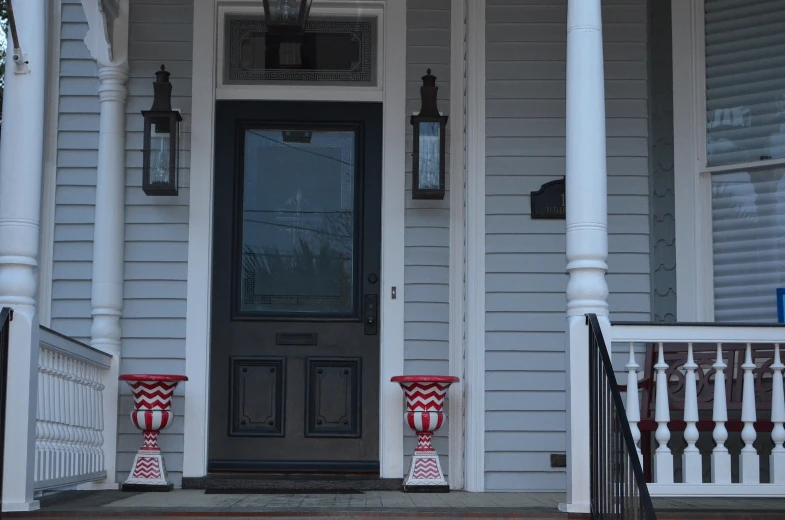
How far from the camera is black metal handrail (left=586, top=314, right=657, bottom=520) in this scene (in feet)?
13.0

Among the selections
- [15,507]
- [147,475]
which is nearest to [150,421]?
[147,475]

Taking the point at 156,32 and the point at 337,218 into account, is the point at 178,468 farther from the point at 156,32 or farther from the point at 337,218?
the point at 156,32

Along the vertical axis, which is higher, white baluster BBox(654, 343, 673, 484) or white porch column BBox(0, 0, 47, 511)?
white porch column BBox(0, 0, 47, 511)

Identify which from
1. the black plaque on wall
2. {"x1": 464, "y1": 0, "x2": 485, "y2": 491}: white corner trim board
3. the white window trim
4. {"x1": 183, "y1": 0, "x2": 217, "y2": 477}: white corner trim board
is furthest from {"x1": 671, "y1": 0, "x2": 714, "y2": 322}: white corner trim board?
{"x1": 183, "y1": 0, "x2": 217, "y2": 477}: white corner trim board

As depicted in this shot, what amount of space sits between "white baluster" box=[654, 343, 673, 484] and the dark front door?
1907 mm

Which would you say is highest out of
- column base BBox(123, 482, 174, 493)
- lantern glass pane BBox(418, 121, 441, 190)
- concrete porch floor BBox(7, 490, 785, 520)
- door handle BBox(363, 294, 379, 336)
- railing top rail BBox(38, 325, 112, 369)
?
lantern glass pane BBox(418, 121, 441, 190)

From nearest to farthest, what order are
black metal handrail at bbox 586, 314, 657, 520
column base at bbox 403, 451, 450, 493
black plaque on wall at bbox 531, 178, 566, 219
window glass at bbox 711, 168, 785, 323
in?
black metal handrail at bbox 586, 314, 657, 520 → column base at bbox 403, 451, 450, 493 → window glass at bbox 711, 168, 785, 323 → black plaque on wall at bbox 531, 178, 566, 219

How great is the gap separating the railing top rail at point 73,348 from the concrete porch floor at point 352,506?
2.30ft

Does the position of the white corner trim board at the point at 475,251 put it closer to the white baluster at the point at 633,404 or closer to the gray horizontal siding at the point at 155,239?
the white baluster at the point at 633,404

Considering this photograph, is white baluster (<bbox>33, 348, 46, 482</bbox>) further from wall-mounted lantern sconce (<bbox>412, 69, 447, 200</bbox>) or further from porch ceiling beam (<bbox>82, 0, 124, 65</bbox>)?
wall-mounted lantern sconce (<bbox>412, 69, 447, 200</bbox>)

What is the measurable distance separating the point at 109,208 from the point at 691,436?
3.44 metres

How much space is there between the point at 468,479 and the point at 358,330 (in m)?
1.06

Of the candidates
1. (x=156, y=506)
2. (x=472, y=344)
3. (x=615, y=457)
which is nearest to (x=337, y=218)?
(x=472, y=344)

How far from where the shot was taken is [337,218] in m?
6.48
